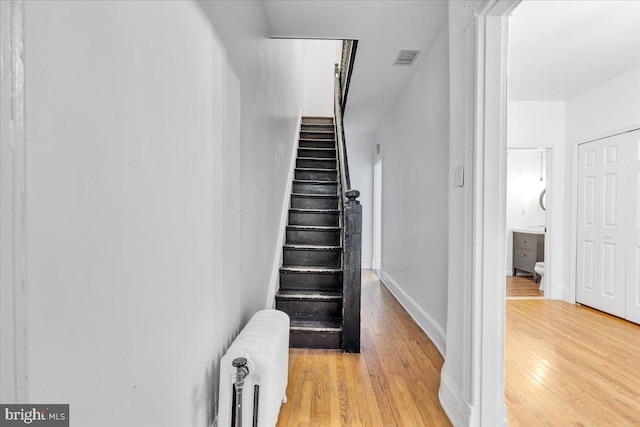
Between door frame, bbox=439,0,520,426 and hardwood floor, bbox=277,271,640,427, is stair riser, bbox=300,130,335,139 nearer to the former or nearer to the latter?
hardwood floor, bbox=277,271,640,427

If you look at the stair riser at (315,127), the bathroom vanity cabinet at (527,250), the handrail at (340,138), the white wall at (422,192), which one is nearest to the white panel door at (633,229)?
the bathroom vanity cabinet at (527,250)

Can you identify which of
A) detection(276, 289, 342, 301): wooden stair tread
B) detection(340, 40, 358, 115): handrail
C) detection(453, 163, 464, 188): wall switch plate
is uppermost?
detection(340, 40, 358, 115): handrail

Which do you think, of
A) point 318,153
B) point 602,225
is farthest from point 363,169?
point 602,225

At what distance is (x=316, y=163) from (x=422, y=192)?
1686 millimetres

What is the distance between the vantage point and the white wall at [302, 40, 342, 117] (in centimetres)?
608

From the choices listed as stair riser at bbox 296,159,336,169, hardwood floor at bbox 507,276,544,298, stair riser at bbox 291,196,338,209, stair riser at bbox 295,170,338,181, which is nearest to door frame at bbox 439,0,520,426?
stair riser at bbox 291,196,338,209

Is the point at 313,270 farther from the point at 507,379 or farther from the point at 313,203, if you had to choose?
the point at 507,379

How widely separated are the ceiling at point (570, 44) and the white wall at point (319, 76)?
3.26 metres

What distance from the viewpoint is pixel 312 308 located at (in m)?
2.73

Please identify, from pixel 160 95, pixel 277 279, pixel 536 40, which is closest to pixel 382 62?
pixel 536 40

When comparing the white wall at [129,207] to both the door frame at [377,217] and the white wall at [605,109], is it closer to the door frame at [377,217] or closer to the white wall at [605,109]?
the white wall at [605,109]

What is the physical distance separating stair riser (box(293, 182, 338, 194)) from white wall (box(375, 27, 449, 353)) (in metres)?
0.87

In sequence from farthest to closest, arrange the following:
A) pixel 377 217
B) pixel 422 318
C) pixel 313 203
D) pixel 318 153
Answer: pixel 377 217
pixel 318 153
pixel 313 203
pixel 422 318

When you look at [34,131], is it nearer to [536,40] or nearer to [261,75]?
[261,75]
